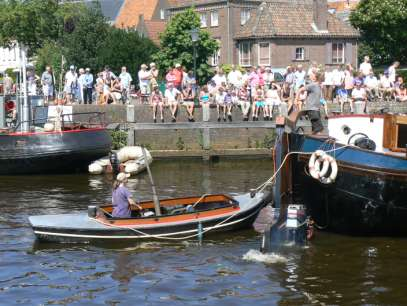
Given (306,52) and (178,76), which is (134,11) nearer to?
(306,52)

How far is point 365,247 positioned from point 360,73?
15.8 m

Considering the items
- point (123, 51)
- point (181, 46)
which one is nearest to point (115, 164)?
point (123, 51)

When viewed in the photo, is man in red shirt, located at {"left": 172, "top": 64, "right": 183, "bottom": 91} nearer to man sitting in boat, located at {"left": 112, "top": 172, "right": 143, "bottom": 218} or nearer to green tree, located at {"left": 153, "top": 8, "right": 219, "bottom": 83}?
man sitting in boat, located at {"left": 112, "top": 172, "right": 143, "bottom": 218}

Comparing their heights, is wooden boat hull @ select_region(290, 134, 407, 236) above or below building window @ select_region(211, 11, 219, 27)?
below

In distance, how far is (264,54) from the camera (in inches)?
2258

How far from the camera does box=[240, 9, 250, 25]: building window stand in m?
62.1

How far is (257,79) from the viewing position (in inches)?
1189

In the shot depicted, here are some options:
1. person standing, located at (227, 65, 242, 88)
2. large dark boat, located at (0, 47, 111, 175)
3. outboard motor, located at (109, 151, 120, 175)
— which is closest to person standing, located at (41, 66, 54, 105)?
large dark boat, located at (0, 47, 111, 175)

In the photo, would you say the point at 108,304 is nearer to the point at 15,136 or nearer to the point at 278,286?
the point at 278,286

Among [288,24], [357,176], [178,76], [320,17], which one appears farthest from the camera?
[320,17]

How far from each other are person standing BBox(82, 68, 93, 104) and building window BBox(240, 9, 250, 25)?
1267 inches

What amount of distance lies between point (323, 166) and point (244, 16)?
47.3 m

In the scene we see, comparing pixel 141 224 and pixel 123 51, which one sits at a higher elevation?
pixel 123 51

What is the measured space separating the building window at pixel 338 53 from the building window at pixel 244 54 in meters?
6.02
